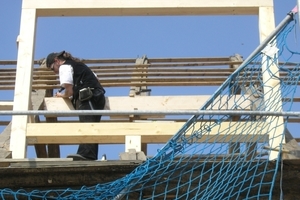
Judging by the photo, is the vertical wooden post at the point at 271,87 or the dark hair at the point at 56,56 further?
the dark hair at the point at 56,56

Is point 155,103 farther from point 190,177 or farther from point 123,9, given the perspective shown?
point 190,177

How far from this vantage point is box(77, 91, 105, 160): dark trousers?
7.64m

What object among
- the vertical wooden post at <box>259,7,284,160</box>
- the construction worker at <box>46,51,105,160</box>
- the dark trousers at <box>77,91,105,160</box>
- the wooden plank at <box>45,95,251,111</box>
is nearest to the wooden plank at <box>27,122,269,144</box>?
the dark trousers at <box>77,91,105,160</box>

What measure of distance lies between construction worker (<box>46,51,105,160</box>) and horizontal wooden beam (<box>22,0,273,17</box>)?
0.60 m

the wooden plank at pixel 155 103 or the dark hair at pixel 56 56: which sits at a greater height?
the dark hair at pixel 56 56

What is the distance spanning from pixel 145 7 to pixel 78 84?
117 cm

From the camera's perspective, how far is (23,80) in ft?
24.9

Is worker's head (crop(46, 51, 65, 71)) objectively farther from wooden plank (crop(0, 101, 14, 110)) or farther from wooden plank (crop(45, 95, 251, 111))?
wooden plank (crop(0, 101, 14, 110))

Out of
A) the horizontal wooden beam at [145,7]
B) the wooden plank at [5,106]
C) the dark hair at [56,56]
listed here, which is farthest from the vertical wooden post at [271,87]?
the wooden plank at [5,106]

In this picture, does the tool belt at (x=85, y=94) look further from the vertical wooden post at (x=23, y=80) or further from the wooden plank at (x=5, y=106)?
the wooden plank at (x=5, y=106)

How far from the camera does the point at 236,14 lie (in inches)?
318

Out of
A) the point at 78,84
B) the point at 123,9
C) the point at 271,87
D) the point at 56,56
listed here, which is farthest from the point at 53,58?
the point at 271,87

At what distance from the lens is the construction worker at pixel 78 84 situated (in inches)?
318

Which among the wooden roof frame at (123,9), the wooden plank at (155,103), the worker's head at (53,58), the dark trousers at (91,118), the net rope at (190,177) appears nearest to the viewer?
the net rope at (190,177)
